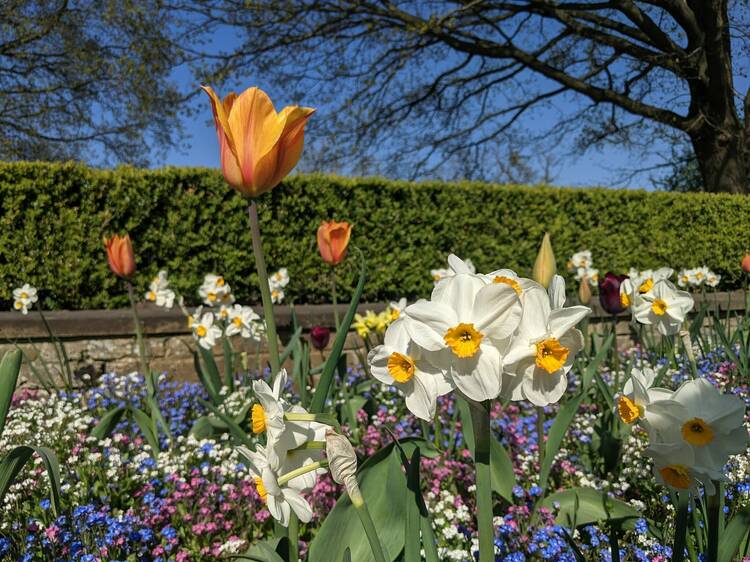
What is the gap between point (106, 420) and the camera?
Answer: 8.25 ft

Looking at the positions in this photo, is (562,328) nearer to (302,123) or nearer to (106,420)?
(302,123)

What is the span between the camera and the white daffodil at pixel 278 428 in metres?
Answer: 0.88

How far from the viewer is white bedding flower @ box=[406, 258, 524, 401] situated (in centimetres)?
79

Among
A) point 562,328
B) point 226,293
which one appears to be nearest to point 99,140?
point 226,293

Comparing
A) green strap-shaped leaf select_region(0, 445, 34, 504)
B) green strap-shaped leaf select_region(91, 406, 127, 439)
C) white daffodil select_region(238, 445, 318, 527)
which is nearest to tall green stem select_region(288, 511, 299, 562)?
white daffodil select_region(238, 445, 318, 527)

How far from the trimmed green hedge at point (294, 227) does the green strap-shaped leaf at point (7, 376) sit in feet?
12.2

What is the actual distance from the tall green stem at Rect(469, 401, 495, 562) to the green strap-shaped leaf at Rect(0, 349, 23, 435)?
106cm

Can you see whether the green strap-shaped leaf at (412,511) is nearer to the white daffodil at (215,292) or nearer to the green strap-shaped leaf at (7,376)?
the green strap-shaped leaf at (7,376)

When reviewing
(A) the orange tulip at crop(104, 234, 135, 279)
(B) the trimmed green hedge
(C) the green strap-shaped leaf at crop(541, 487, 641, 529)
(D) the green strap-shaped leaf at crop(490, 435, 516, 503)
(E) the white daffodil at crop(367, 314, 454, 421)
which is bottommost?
(C) the green strap-shaped leaf at crop(541, 487, 641, 529)

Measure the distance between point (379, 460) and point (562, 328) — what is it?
64 cm

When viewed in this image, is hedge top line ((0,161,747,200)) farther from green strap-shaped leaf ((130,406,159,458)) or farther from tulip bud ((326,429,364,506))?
tulip bud ((326,429,364,506))

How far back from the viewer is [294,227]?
5.34 metres

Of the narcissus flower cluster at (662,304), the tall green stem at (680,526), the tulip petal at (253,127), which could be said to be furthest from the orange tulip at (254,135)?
the narcissus flower cluster at (662,304)

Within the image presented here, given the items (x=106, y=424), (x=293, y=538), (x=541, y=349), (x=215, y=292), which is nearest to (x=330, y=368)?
(x=293, y=538)
